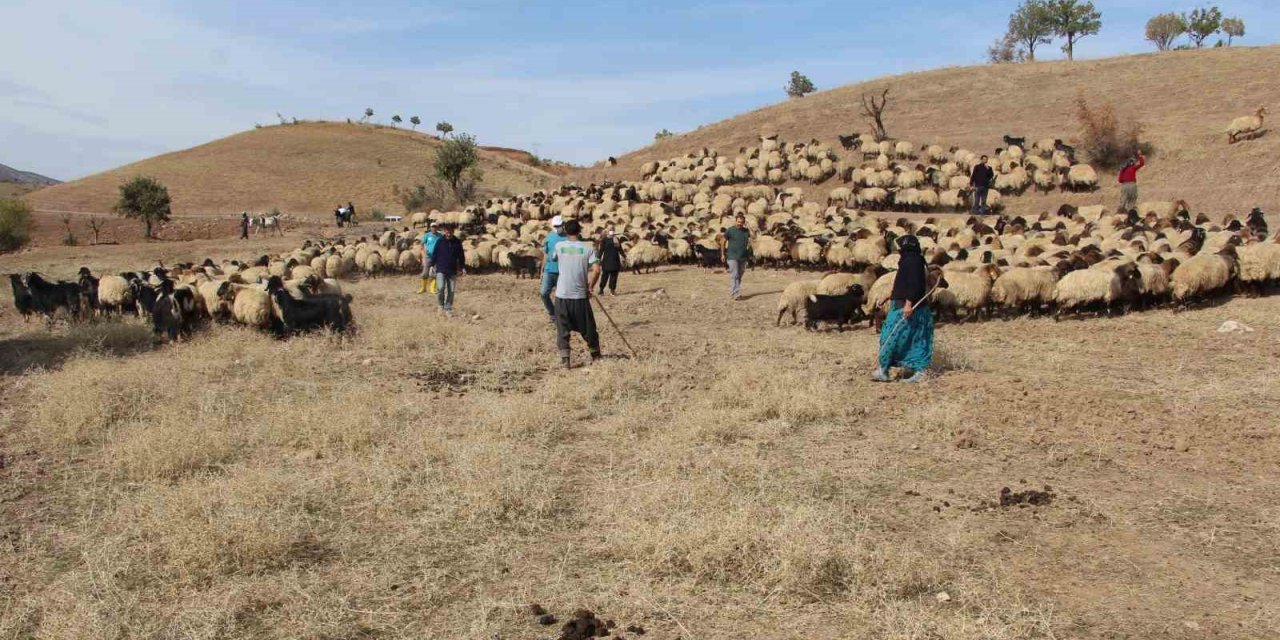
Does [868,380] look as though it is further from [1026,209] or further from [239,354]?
[1026,209]

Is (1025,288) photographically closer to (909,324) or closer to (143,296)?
(909,324)

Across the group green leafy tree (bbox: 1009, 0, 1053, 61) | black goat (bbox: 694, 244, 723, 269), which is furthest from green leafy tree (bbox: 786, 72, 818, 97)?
black goat (bbox: 694, 244, 723, 269)

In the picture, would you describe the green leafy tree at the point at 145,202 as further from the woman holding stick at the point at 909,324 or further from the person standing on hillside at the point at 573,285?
the woman holding stick at the point at 909,324

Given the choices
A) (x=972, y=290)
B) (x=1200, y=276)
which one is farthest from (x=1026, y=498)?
(x=1200, y=276)

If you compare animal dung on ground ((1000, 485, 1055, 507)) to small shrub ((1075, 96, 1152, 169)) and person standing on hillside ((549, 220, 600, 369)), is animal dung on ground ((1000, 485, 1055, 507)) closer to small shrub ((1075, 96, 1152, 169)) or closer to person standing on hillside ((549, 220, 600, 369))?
person standing on hillside ((549, 220, 600, 369))

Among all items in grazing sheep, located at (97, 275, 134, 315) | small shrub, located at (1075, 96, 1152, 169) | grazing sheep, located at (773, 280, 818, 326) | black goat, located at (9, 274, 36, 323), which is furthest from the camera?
small shrub, located at (1075, 96, 1152, 169)

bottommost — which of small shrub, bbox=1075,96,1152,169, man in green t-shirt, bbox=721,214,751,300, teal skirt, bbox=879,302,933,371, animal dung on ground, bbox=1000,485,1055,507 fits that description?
animal dung on ground, bbox=1000,485,1055,507

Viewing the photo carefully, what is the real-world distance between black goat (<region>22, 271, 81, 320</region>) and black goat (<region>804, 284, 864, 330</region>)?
11.4 meters

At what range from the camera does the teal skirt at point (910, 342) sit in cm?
838

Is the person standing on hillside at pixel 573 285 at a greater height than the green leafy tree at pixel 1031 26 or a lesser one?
lesser

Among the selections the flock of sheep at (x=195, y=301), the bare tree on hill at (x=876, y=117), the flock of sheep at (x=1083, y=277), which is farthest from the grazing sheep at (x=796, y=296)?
the bare tree on hill at (x=876, y=117)

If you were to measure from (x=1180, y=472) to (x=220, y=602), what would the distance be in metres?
6.00

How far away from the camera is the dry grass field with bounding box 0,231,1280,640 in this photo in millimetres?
3949

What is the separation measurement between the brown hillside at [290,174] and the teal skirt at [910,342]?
42.5m
